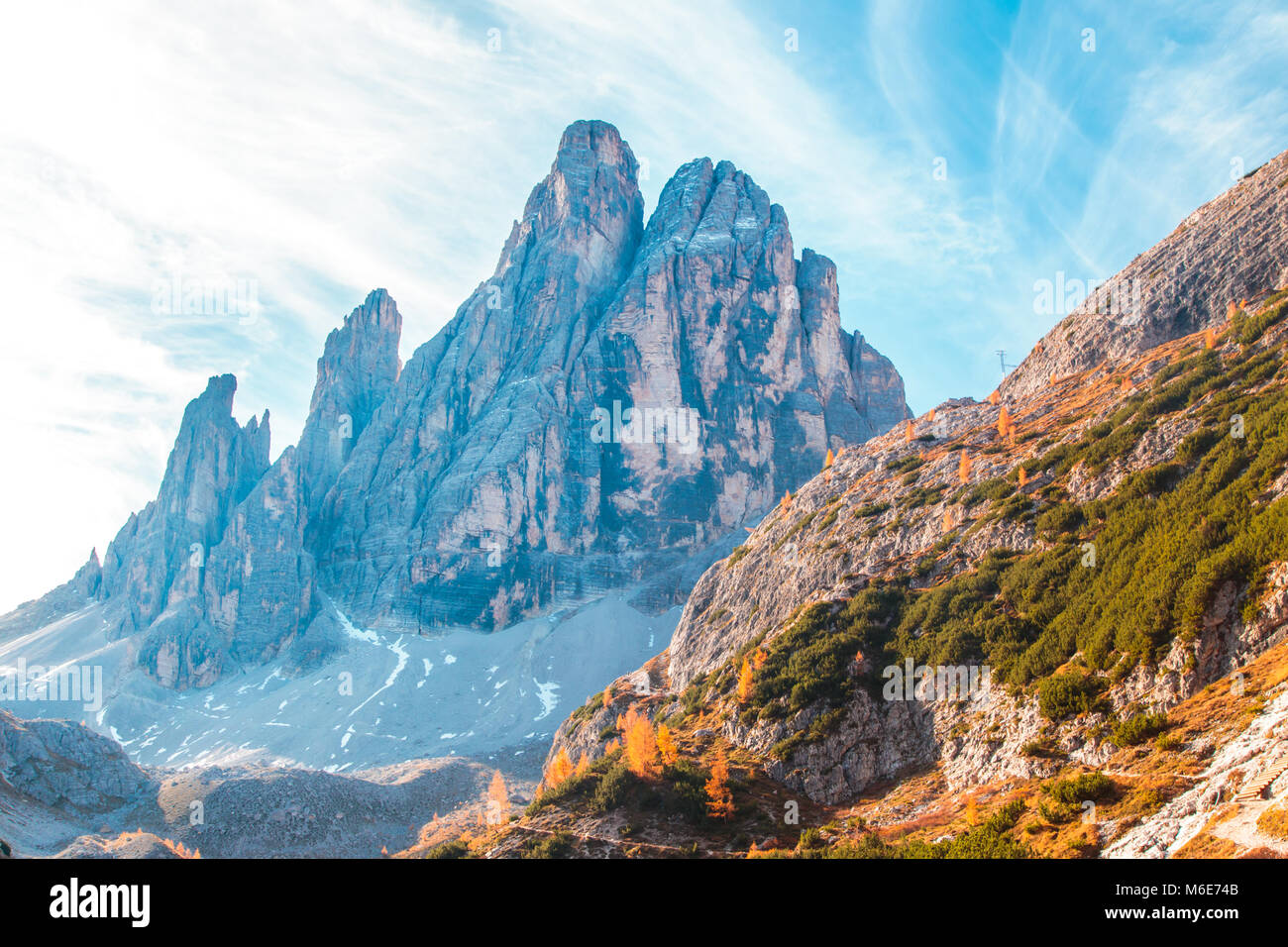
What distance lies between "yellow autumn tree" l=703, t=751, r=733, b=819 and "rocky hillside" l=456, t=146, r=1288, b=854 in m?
0.59

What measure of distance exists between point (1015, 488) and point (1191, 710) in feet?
91.1

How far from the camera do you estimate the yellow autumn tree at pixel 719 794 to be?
36.6m

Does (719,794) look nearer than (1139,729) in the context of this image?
No

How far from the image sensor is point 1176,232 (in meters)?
66.6

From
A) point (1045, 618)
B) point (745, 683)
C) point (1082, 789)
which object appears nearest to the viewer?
point (1082, 789)

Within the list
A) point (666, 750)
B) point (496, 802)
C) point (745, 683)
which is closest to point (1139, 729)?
point (666, 750)

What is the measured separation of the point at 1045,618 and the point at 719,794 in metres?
18.2

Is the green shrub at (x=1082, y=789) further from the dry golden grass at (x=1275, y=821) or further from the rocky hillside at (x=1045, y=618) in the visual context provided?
the dry golden grass at (x=1275, y=821)

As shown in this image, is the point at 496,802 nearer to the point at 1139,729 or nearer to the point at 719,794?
the point at 719,794

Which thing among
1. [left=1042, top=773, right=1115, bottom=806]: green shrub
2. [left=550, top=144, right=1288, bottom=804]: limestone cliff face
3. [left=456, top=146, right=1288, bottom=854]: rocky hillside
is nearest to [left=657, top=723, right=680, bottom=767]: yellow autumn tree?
[left=456, top=146, right=1288, bottom=854]: rocky hillside

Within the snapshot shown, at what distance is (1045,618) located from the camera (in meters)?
37.7

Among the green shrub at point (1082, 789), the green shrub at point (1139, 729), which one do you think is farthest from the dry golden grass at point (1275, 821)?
the green shrub at point (1139, 729)

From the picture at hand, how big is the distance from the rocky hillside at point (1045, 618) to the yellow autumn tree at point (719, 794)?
23.1 inches
